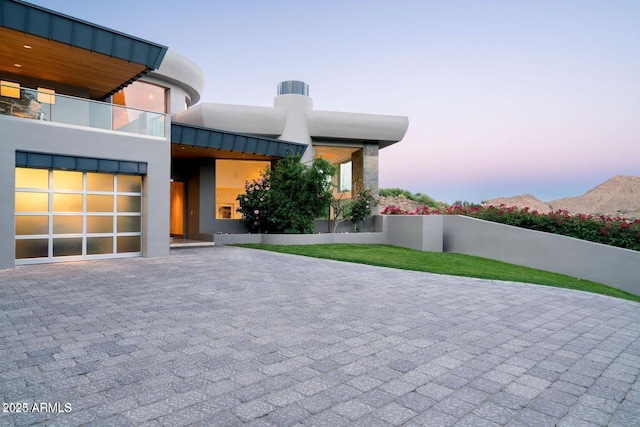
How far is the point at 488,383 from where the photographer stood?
3.65 meters

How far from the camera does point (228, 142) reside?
17.2m

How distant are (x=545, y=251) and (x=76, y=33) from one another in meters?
17.9

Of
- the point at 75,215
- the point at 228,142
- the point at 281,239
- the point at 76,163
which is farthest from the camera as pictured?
the point at 281,239

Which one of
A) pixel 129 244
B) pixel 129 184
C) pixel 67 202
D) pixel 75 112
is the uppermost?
pixel 75 112

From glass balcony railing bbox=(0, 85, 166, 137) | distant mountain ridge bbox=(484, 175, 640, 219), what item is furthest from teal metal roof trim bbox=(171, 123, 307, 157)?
distant mountain ridge bbox=(484, 175, 640, 219)

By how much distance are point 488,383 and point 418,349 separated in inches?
39.4

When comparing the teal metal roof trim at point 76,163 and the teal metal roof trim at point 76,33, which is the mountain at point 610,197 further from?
the teal metal roof trim at point 76,33

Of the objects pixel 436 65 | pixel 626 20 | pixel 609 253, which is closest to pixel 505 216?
pixel 609 253

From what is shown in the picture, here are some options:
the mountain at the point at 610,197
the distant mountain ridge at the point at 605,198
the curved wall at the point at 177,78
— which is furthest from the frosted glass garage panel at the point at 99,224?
the mountain at the point at 610,197

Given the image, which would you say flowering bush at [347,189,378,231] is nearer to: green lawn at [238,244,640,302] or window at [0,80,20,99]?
green lawn at [238,244,640,302]

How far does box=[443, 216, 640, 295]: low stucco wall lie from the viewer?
40.7 feet

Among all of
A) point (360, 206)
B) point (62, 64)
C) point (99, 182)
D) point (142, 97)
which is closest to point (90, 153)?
point (99, 182)

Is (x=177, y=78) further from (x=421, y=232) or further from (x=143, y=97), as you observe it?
(x=421, y=232)

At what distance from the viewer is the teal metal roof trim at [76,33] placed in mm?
10234
